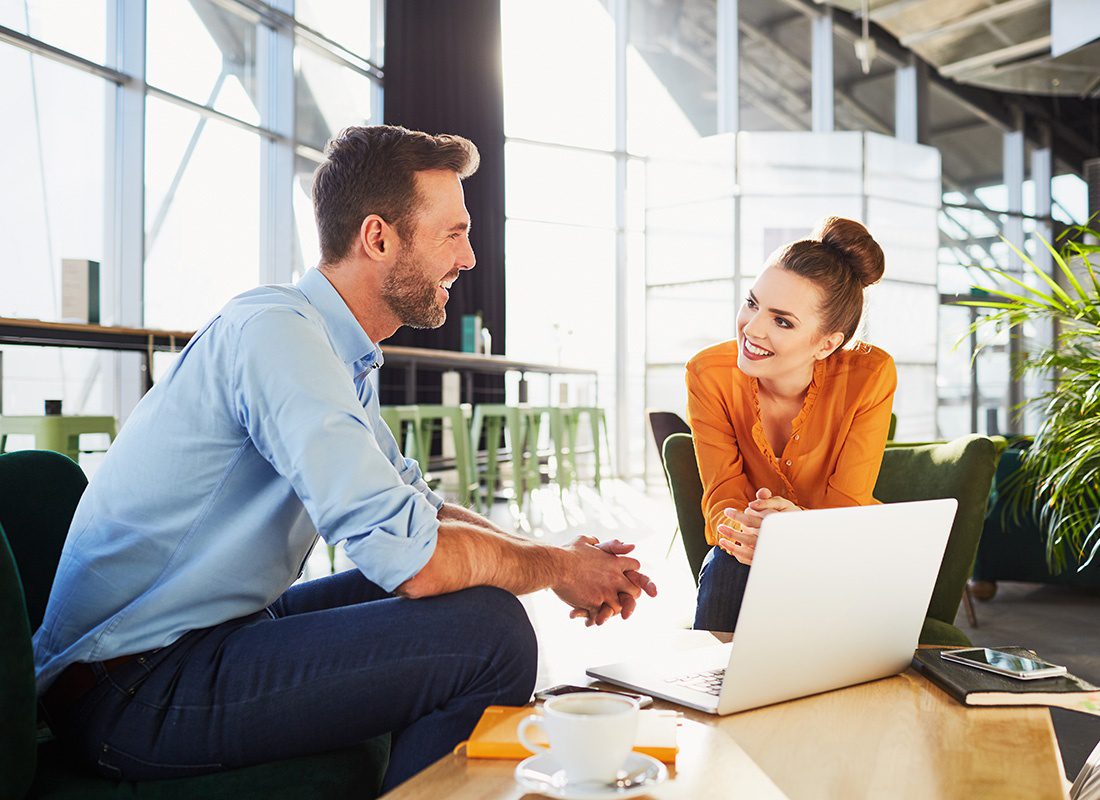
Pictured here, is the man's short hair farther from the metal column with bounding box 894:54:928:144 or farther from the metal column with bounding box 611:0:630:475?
the metal column with bounding box 894:54:928:144

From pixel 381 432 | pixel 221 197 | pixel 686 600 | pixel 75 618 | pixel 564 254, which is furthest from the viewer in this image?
pixel 564 254

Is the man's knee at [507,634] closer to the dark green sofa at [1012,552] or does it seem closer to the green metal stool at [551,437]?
the dark green sofa at [1012,552]

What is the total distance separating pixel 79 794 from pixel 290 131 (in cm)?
630

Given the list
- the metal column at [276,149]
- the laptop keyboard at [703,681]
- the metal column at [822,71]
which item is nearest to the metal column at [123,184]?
the metal column at [276,149]

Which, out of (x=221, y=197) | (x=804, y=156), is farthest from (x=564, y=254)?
(x=221, y=197)

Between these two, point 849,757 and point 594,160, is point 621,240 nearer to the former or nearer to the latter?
point 594,160

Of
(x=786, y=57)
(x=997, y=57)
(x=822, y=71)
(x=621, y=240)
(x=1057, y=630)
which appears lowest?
(x=1057, y=630)

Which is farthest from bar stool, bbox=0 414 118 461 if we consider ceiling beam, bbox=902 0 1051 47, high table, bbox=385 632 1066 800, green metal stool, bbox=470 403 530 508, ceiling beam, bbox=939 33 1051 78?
ceiling beam, bbox=939 33 1051 78

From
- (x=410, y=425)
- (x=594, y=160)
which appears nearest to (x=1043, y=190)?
(x=594, y=160)

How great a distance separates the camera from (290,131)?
6711 mm

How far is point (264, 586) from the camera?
47.8 inches

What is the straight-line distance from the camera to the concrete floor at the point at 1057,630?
222 centimetres

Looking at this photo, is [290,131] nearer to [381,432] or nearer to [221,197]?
[221,197]

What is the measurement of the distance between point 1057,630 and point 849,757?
114 inches
